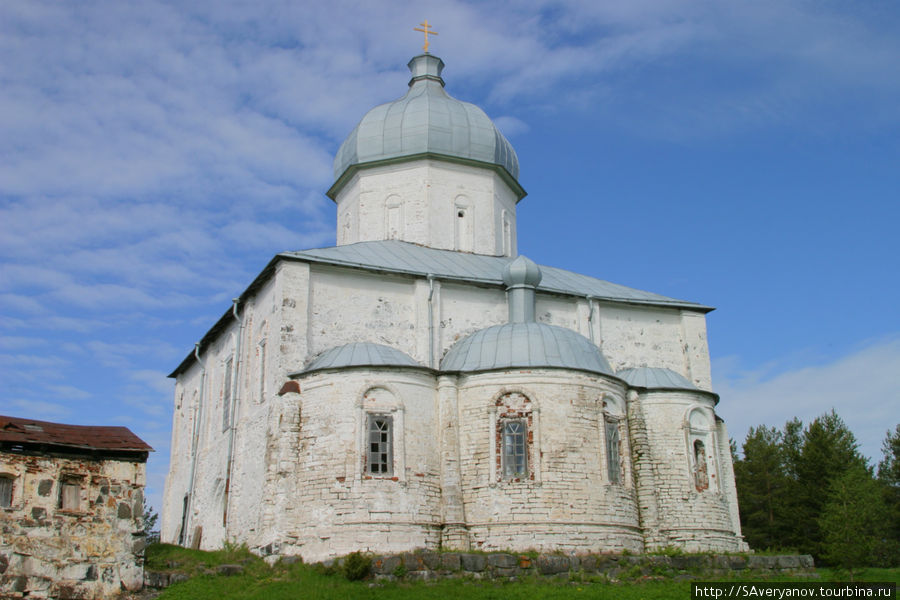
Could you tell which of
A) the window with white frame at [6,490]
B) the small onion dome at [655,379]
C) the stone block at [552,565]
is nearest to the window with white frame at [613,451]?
the small onion dome at [655,379]

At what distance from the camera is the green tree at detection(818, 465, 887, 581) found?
2023 cm

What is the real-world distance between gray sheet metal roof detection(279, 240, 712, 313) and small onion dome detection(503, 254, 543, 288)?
327mm

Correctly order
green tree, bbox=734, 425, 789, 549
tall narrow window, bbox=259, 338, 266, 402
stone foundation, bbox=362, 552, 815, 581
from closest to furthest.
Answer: stone foundation, bbox=362, 552, 815, 581, tall narrow window, bbox=259, 338, 266, 402, green tree, bbox=734, 425, 789, 549

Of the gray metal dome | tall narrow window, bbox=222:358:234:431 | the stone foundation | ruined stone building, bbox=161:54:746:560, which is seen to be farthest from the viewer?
the gray metal dome

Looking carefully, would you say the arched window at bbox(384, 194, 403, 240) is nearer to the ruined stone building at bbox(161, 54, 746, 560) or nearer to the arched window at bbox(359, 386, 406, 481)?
the ruined stone building at bbox(161, 54, 746, 560)

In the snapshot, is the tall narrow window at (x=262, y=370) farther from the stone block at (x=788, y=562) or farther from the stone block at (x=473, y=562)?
the stone block at (x=788, y=562)

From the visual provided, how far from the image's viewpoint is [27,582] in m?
15.3

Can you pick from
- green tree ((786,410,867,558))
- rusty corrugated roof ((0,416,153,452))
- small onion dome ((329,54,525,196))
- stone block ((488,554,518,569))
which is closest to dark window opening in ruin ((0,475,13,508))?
rusty corrugated roof ((0,416,153,452))

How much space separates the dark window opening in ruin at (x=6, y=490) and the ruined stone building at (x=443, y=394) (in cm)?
546

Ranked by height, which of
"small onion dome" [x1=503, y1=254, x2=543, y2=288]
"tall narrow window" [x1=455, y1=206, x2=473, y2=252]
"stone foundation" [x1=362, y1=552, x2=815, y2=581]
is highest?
"tall narrow window" [x1=455, y1=206, x2=473, y2=252]

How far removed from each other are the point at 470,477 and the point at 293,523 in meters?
3.95

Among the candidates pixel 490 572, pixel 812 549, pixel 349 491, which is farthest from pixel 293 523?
pixel 812 549

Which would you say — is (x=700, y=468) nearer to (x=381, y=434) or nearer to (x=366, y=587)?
(x=381, y=434)

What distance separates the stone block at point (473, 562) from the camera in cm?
1780
